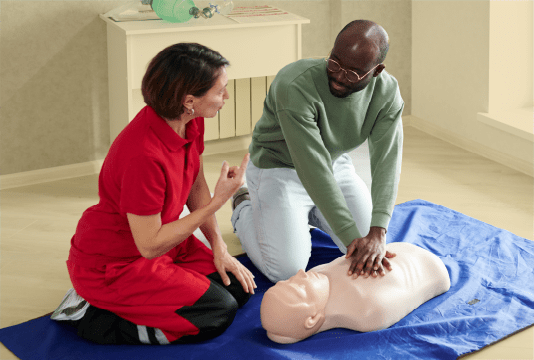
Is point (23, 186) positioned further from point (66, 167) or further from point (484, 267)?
point (484, 267)

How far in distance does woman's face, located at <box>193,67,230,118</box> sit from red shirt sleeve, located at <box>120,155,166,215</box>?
0.19m

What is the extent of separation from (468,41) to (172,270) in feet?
8.17

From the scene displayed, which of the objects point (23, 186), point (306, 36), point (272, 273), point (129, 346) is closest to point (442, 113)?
point (306, 36)

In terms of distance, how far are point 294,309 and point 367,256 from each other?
0.28 metres

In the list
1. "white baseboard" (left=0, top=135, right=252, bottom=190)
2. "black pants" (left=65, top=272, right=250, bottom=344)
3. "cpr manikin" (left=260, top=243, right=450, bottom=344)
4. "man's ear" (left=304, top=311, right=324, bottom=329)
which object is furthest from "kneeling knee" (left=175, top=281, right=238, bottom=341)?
"white baseboard" (left=0, top=135, right=252, bottom=190)

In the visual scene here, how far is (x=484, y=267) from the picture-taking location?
2424 millimetres

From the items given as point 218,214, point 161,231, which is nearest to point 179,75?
point 161,231

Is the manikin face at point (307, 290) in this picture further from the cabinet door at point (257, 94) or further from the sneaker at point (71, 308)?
the cabinet door at point (257, 94)

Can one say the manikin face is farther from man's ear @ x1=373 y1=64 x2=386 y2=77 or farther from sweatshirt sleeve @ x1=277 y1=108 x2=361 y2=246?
man's ear @ x1=373 y1=64 x2=386 y2=77

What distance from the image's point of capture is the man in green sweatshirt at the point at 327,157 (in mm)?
2004

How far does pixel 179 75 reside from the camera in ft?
5.70

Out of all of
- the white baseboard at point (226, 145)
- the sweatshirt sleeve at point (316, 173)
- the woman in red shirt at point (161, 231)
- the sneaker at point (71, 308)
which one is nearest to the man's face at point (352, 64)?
the sweatshirt sleeve at point (316, 173)

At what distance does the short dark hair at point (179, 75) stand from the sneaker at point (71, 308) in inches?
26.5

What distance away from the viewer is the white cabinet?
3.15m
